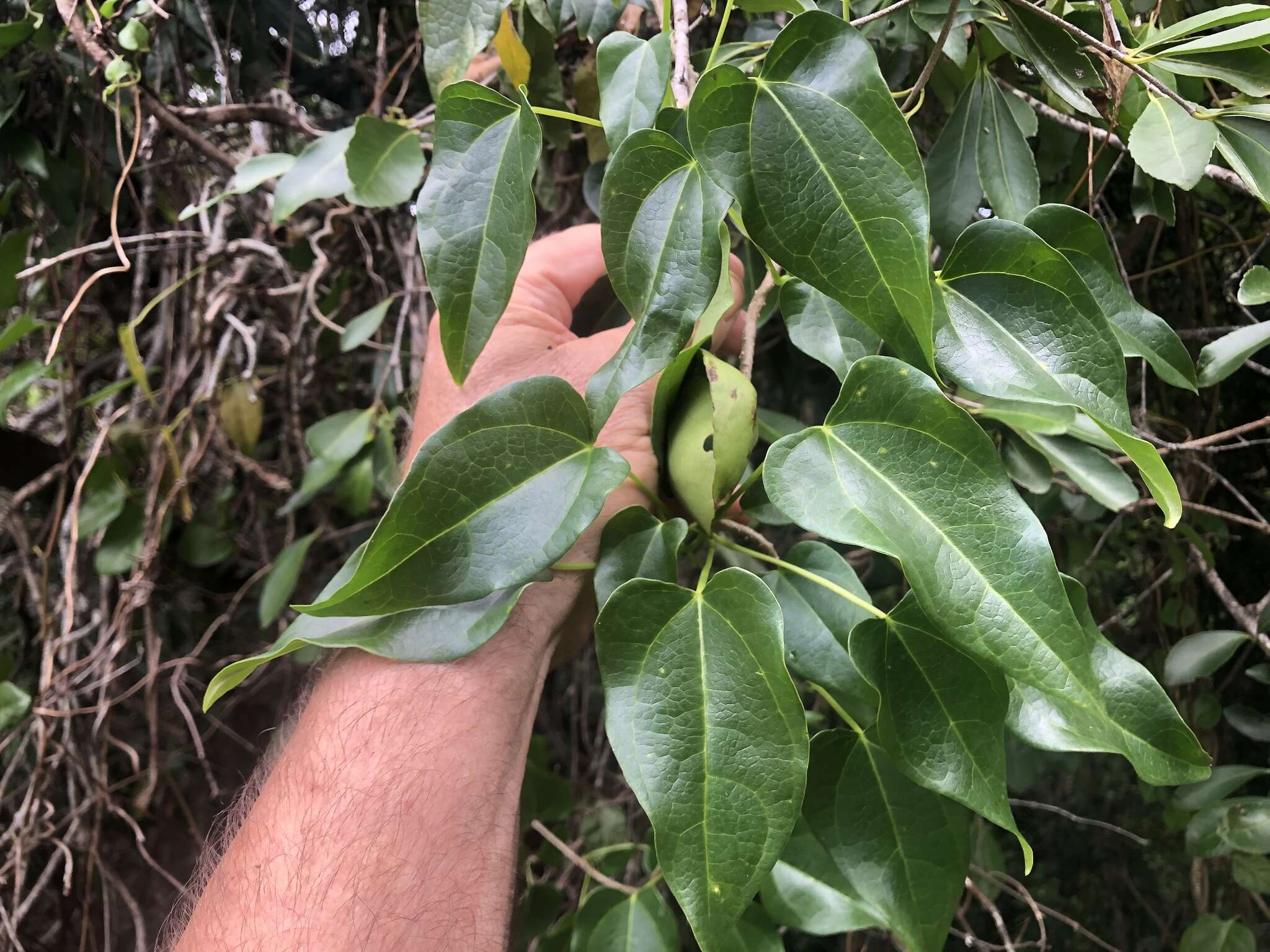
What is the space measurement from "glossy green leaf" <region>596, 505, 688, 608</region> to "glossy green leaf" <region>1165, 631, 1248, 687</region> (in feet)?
1.63

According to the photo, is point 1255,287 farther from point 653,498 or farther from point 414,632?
point 414,632

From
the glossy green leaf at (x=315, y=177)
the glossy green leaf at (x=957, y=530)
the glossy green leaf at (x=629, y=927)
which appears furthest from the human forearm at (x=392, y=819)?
the glossy green leaf at (x=315, y=177)

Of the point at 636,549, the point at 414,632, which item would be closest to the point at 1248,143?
the point at 636,549

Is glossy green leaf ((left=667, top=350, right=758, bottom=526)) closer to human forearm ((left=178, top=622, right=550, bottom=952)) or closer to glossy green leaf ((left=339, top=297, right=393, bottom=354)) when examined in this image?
human forearm ((left=178, top=622, right=550, bottom=952))

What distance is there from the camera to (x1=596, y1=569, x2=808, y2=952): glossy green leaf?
0.28 meters

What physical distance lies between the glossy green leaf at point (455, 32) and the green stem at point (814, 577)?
268 mm

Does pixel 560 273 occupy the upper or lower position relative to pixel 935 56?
lower

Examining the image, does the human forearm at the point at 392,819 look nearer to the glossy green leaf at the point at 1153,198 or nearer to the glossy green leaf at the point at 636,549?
the glossy green leaf at the point at 636,549

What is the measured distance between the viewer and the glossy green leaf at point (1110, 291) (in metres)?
0.36

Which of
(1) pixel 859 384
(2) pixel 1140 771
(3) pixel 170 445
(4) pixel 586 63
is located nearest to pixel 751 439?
(1) pixel 859 384

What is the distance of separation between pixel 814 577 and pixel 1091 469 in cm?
28

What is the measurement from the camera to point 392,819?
40 cm

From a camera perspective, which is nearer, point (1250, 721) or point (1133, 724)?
point (1133, 724)

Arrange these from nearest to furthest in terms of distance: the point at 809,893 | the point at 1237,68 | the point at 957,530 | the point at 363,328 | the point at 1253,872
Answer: the point at 957,530 < the point at 1237,68 < the point at 809,893 < the point at 1253,872 < the point at 363,328
